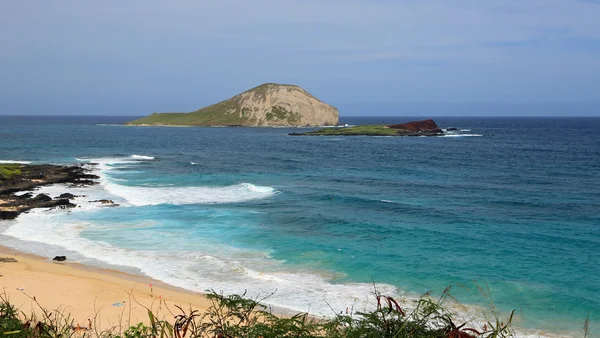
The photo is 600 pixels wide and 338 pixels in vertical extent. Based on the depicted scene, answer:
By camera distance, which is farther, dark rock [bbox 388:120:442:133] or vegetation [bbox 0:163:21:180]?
dark rock [bbox 388:120:442:133]

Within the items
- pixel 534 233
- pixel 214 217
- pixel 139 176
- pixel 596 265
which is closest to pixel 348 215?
pixel 214 217

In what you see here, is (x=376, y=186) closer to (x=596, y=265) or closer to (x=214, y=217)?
(x=214, y=217)

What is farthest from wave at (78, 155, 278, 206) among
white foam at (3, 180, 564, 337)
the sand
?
the sand

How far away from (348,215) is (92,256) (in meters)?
15.8

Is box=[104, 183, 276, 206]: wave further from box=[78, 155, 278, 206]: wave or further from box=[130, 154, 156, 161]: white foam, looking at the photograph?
box=[130, 154, 156, 161]: white foam

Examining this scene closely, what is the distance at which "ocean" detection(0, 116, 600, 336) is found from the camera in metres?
20.2

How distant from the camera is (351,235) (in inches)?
1121

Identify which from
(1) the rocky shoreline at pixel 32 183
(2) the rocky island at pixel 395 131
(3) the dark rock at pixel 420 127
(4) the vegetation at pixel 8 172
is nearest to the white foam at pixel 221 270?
(1) the rocky shoreline at pixel 32 183

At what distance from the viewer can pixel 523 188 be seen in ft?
145

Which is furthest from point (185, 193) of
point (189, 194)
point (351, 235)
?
point (351, 235)

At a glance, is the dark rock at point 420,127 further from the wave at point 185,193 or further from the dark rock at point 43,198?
the dark rock at point 43,198

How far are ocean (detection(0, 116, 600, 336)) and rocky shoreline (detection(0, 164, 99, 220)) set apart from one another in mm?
1514

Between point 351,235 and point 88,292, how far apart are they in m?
14.1

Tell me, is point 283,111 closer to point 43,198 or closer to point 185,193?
point 185,193
